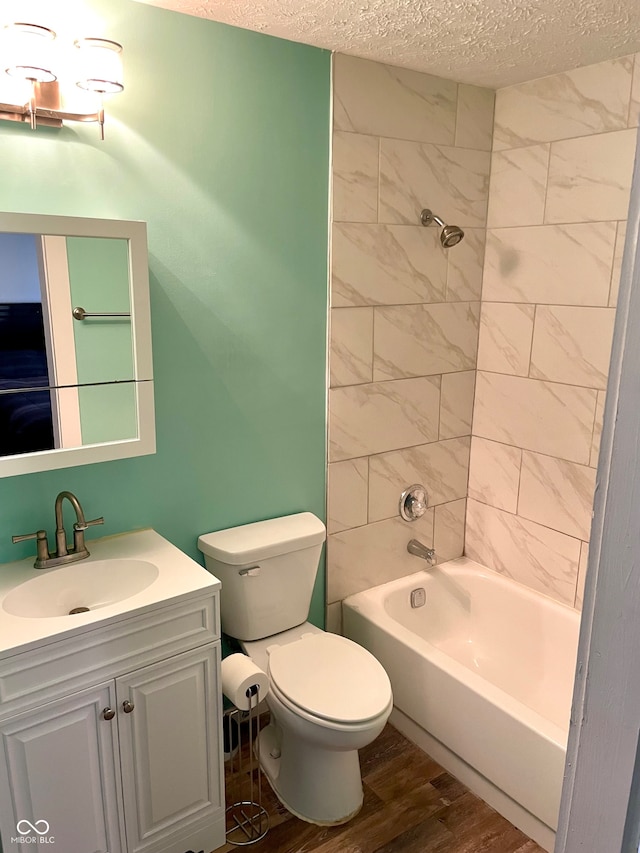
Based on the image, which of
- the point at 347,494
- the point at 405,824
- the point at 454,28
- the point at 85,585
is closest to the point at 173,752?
the point at 85,585

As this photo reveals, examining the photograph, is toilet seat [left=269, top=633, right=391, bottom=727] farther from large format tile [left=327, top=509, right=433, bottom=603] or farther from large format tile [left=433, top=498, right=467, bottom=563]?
large format tile [left=433, top=498, right=467, bottom=563]

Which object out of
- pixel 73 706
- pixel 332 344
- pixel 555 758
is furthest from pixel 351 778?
pixel 332 344

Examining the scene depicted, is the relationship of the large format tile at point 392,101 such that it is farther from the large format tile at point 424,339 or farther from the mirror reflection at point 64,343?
the mirror reflection at point 64,343

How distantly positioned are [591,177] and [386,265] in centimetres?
79

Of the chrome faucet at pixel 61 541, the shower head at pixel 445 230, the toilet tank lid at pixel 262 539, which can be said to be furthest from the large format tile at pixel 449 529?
the chrome faucet at pixel 61 541

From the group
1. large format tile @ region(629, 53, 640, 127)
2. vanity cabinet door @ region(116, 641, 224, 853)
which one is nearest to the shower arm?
large format tile @ region(629, 53, 640, 127)

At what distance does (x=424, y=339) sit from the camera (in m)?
2.72

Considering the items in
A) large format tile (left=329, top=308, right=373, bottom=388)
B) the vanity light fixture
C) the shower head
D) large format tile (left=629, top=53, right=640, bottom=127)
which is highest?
large format tile (left=629, top=53, right=640, bottom=127)

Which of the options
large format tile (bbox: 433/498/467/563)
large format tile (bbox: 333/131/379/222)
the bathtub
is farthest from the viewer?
large format tile (bbox: 433/498/467/563)

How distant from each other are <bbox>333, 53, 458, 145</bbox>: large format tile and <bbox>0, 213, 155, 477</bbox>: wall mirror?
940mm

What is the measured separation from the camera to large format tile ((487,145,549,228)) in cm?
257

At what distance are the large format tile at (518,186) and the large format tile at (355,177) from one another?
24.1 inches

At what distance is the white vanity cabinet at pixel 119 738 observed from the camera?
1604mm

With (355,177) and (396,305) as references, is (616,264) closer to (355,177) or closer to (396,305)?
(396,305)
